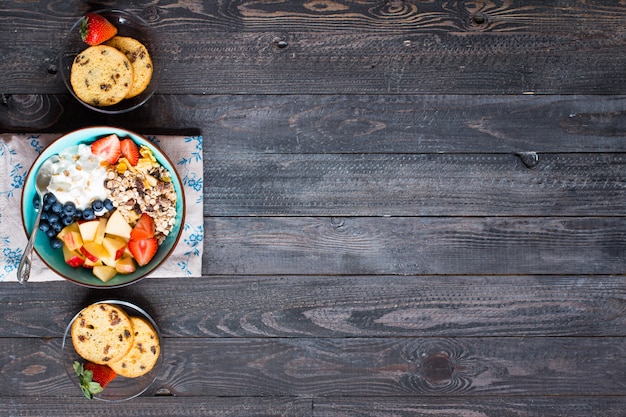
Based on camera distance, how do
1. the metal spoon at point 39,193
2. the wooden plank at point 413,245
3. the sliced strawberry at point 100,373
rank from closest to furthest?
the metal spoon at point 39,193 → the sliced strawberry at point 100,373 → the wooden plank at point 413,245

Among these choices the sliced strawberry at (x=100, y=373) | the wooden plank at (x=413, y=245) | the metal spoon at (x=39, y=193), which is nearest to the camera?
the metal spoon at (x=39, y=193)

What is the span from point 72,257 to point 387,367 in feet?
2.80

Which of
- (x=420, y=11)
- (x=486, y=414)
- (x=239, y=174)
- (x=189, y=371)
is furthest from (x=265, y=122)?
(x=486, y=414)

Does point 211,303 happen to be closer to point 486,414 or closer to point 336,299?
point 336,299

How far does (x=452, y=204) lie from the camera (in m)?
1.48

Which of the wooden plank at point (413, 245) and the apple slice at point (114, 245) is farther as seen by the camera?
the wooden plank at point (413, 245)

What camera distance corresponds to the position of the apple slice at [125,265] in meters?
1.31

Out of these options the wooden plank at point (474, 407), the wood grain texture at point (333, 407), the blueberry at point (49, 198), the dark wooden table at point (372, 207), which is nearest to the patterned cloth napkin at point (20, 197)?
the dark wooden table at point (372, 207)

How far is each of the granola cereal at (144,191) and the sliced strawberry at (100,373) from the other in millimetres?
354

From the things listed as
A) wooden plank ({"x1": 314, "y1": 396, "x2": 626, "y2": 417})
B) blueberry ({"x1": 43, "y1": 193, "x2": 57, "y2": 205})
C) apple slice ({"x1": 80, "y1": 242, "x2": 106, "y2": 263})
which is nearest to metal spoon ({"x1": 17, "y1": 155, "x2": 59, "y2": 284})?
blueberry ({"x1": 43, "y1": 193, "x2": 57, "y2": 205})

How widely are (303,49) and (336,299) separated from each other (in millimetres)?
663

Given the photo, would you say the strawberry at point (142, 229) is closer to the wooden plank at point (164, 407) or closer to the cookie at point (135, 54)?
the cookie at point (135, 54)

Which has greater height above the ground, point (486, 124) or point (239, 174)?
point (486, 124)

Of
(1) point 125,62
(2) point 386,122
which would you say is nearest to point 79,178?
(1) point 125,62
